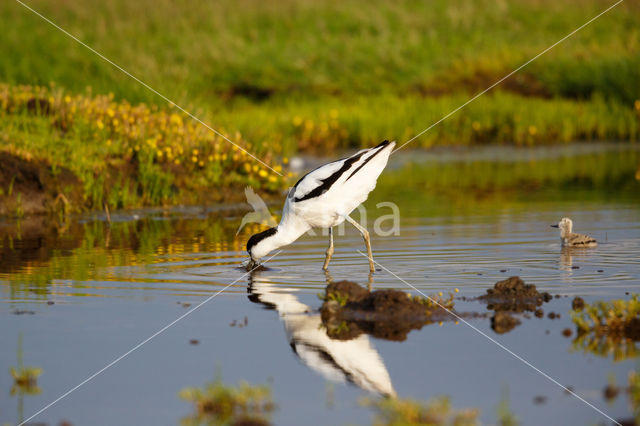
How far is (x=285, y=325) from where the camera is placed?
309 inches

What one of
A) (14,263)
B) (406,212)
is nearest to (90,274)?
(14,263)

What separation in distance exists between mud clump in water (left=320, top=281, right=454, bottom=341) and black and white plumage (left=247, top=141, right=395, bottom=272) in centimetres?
190

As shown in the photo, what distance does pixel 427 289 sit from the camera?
29.2 ft

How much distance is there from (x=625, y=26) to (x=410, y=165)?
47.1 ft

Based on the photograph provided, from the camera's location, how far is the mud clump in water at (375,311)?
7.55 metres

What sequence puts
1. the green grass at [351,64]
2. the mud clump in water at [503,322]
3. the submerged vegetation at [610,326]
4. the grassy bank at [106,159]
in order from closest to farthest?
the submerged vegetation at [610,326] < the mud clump in water at [503,322] < the grassy bank at [106,159] < the green grass at [351,64]

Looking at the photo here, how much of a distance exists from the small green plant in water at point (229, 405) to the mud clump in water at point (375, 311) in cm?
149

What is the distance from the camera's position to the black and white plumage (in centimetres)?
988

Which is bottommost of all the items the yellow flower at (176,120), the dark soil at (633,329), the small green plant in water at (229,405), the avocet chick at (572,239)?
the small green plant in water at (229,405)

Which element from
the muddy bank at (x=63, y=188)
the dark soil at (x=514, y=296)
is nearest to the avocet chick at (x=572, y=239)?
the dark soil at (x=514, y=296)

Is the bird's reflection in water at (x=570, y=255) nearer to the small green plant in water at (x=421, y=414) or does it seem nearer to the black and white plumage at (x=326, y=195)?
the black and white plumage at (x=326, y=195)

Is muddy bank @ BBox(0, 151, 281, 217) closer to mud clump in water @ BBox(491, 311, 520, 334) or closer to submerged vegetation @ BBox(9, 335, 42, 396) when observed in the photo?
submerged vegetation @ BBox(9, 335, 42, 396)

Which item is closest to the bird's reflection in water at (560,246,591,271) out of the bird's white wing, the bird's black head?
the bird's white wing

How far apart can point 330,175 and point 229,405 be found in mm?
4326
